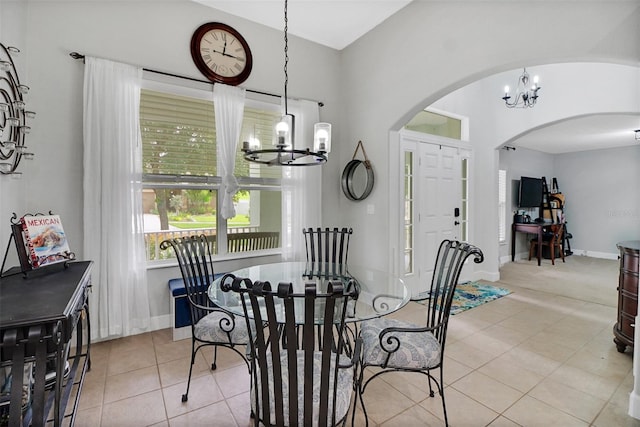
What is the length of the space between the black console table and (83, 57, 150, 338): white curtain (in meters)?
0.83

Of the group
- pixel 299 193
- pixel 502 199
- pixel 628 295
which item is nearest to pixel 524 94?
pixel 628 295

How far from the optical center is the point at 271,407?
1281 millimetres

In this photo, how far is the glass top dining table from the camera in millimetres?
1749

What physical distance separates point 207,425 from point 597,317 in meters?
4.03

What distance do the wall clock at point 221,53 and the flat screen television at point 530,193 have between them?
20.1 feet

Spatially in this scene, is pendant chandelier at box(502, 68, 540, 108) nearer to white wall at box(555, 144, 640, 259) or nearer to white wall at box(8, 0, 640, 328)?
white wall at box(8, 0, 640, 328)

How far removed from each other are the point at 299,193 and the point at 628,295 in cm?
312

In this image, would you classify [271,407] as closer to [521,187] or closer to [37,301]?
[37,301]

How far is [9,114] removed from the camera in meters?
1.93

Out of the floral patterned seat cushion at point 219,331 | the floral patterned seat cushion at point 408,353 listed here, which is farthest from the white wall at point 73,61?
the floral patterned seat cushion at point 408,353

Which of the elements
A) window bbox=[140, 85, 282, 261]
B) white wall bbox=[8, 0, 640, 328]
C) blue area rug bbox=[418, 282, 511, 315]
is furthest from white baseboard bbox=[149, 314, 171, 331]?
blue area rug bbox=[418, 282, 511, 315]

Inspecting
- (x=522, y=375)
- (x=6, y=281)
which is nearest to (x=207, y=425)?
(x=6, y=281)

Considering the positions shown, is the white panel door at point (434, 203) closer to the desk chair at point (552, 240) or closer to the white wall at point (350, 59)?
the white wall at point (350, 59)

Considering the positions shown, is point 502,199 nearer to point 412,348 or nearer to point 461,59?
point 461,59
